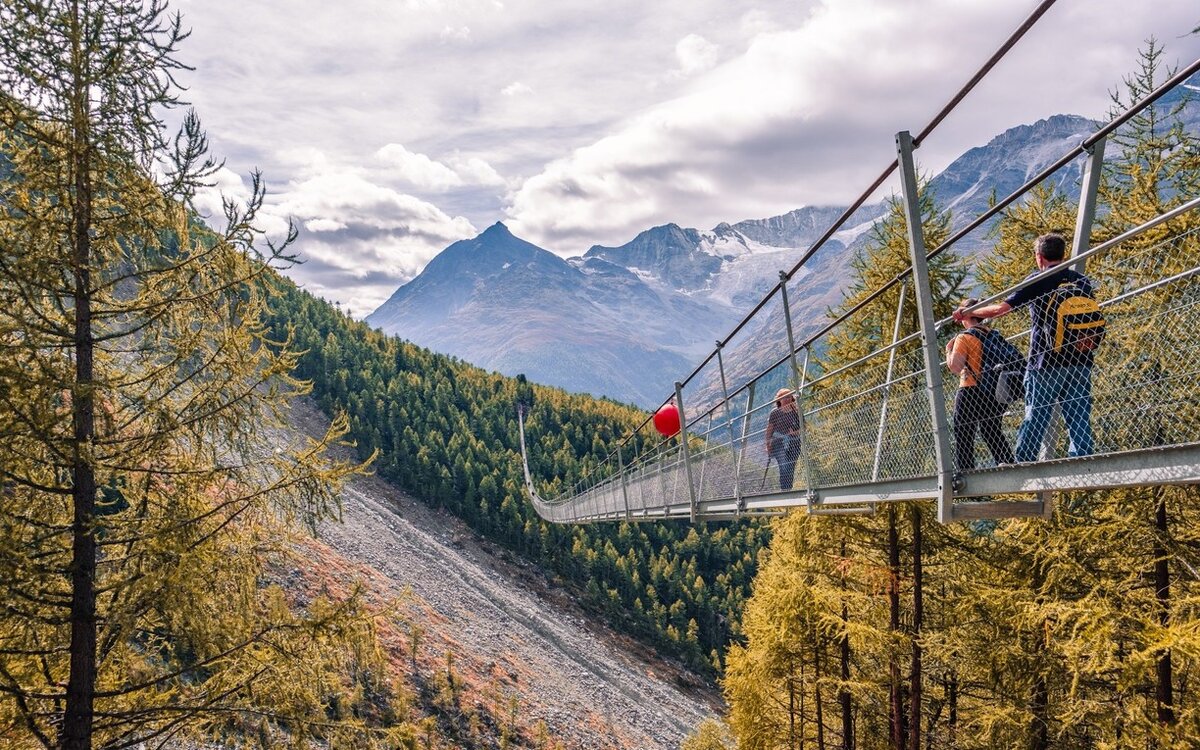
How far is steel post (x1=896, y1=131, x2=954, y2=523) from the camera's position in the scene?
386 cm

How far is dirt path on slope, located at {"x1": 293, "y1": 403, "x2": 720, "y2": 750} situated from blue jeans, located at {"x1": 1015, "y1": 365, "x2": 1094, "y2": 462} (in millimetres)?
17607

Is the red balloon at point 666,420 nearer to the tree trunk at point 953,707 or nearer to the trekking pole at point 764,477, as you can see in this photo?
the tree trunk at point 953,707

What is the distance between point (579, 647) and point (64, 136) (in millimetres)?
40060

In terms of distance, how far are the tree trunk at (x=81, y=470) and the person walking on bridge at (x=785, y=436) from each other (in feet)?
18.8

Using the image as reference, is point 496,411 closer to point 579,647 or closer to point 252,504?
point 579,647

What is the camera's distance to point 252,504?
5.80 metres

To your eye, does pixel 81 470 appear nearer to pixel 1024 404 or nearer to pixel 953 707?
pixel 1024 404

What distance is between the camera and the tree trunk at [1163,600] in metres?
6.22

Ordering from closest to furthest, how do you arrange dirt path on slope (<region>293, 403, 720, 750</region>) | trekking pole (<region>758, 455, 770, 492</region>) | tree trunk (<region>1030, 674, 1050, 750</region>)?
trekking pole (<region>758, 455, 770, 492</region>)
tree trunk (<region>1030, 674, 1050, 750</region>)
dirt path on slope (<region>293, 403, 720, 750</region>)

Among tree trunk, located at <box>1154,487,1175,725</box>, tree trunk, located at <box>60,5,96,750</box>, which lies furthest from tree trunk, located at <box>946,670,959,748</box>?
tree trunk, located at <box>60,5,96,750</box>

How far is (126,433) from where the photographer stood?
224 inches

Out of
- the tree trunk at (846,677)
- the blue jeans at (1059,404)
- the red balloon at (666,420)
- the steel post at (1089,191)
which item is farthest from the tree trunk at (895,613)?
the steel post at (1089,191)

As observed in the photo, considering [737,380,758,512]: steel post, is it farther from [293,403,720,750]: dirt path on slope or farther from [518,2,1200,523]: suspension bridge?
[293,403,720,750]: dirt path on slope

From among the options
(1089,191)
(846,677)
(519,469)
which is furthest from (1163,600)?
(519,469)
